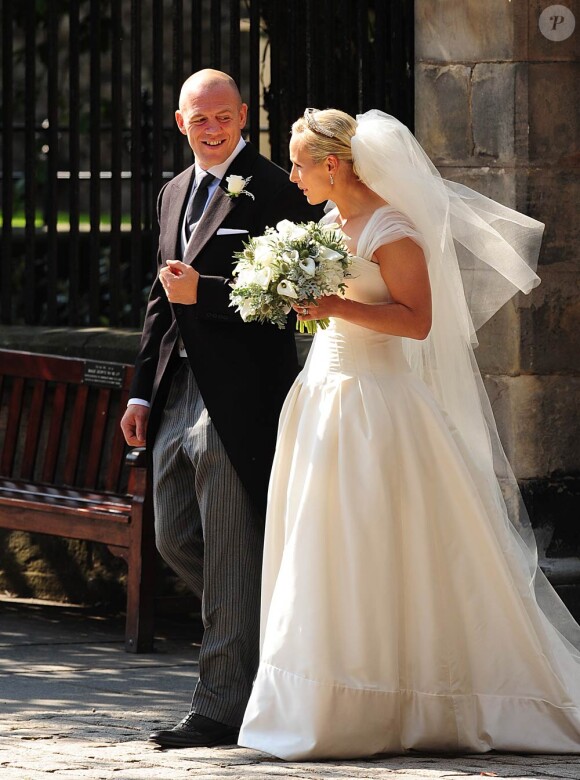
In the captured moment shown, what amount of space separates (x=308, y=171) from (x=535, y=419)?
1.80m

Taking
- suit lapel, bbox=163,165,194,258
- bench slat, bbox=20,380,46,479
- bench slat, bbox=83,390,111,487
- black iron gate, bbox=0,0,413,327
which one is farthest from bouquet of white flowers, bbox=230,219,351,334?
bench slat, bbox=20,380,46,479

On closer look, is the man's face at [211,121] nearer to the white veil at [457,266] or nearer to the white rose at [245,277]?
the white veil at [457,266]

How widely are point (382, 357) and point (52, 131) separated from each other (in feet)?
10.1

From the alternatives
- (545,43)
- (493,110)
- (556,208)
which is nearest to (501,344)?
(556,208)

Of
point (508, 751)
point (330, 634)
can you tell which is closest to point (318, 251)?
point (330, 634)

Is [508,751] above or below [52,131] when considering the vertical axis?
below

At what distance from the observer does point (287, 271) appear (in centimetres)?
414

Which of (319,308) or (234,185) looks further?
(234,185)

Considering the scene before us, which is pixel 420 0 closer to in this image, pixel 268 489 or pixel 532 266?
pixel 532 266

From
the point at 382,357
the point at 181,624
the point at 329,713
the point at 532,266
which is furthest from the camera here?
the point at 181,624

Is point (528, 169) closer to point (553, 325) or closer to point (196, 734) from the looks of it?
point (553, 325)

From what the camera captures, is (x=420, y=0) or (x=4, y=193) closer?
(x=420, y=0)

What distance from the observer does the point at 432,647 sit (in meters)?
4.23

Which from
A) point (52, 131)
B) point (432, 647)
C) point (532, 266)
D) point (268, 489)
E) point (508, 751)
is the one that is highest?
point (52, 131)
